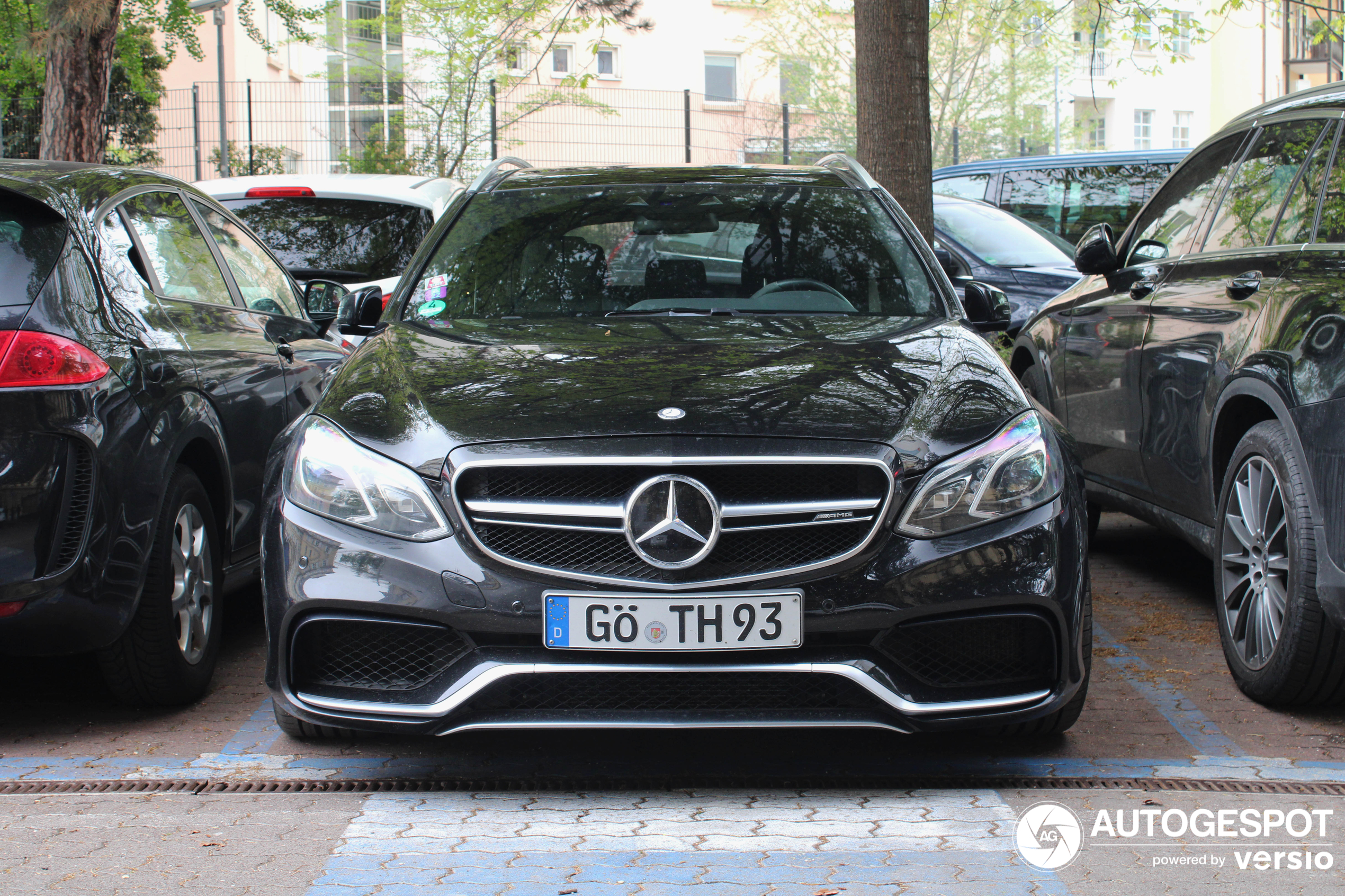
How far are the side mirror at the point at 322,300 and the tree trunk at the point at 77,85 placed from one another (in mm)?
6546

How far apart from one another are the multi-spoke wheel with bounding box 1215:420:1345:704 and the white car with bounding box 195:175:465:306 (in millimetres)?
5167

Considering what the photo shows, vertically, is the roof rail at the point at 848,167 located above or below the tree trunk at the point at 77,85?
below

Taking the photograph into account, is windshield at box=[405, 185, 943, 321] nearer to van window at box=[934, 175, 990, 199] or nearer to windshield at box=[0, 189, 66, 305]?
windshield at box=[0, 189, 66, 305]

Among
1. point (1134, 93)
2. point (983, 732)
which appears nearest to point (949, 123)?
point (1134, 93)

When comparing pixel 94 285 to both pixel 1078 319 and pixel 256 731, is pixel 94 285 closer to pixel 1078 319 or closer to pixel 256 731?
pixel 256 731

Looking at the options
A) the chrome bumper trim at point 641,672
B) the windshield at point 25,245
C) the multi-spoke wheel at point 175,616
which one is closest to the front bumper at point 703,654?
the chrome bumper trim at point 641,672

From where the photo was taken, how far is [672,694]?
131 inches

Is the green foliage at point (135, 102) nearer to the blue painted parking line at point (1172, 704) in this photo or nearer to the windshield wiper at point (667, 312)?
the windshield wiper at point (667, 312)

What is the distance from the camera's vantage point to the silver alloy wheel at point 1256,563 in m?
4.11

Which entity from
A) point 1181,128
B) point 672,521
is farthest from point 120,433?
point 1181,128

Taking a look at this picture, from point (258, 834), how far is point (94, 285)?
170 cm

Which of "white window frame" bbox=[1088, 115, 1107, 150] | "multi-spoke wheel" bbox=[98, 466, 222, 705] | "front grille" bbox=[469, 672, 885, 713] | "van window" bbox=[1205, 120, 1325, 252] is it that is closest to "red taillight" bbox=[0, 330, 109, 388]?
"multi-spoke wheel" bbox=[98, 466, 222, 705]

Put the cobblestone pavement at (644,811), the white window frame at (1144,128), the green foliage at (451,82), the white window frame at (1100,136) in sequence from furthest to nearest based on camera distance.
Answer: the white window frame at (1100,136) → the white window frame at (1144,128) → the green foliage at (451,82) → the cobblestone pavement at (644,811)

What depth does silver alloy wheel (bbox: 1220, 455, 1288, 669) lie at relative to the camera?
4.11m
